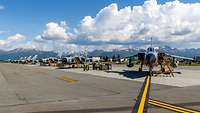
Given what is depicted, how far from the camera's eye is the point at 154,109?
1301 cm

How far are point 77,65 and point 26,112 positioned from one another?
64567 mm

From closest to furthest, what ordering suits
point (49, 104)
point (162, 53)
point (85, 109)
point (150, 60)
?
point (85, 109) < point (49, 104) < point (150, 60) < point (162, 53)

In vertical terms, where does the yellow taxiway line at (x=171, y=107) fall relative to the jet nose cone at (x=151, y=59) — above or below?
below

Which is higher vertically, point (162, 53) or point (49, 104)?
point (162, 53)

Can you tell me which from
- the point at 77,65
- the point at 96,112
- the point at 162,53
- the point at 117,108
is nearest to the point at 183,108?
the point at 117,108

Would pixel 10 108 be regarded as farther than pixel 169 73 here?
No

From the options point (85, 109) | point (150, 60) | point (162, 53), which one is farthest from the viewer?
point (162, 53)

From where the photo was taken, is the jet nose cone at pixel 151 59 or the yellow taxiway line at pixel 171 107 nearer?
the yellow taxiway line at pixel 171 107

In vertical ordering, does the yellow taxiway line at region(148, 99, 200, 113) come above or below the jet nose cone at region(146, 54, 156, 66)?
below

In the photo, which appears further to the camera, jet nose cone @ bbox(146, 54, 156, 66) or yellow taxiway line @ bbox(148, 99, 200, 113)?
jet nose cone @ bbox(146, 54, 156, 66)

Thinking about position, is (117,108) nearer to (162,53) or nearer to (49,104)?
(49,104)

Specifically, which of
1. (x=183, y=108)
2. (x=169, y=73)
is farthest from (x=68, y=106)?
(x=169, y=73)

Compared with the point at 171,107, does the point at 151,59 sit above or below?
above

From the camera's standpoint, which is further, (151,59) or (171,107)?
(151,59)
